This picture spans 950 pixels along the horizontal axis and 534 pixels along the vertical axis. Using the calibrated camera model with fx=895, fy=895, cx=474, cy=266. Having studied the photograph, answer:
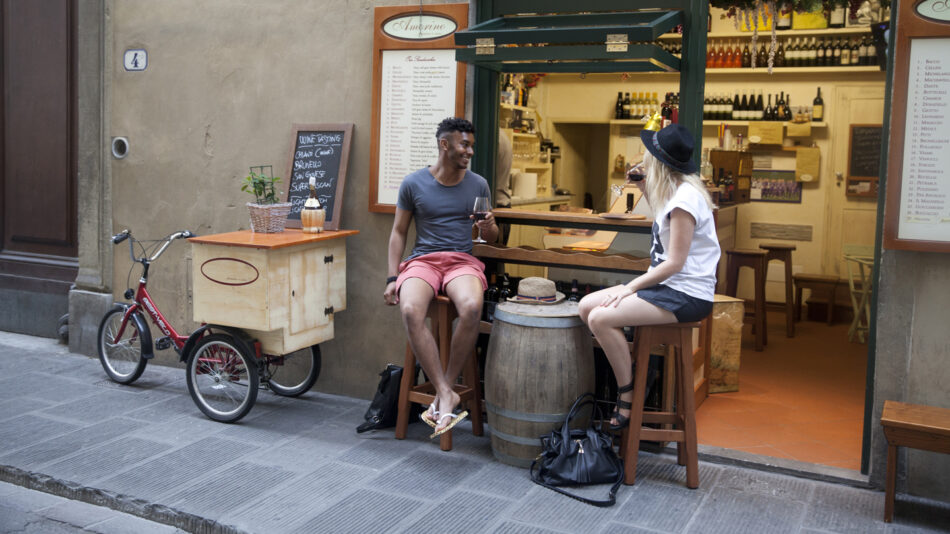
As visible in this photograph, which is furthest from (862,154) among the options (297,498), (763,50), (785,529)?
(297,498)

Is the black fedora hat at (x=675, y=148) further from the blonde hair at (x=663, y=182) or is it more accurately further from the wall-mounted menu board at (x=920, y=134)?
the wall-mounted menu board at (x=920, y=134)

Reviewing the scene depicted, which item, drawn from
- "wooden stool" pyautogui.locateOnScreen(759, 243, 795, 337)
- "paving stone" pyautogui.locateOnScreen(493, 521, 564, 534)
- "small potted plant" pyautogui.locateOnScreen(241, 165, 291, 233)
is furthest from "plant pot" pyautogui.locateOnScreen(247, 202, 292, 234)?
"wooden stool" pyautogui.locateOnScreen(759, 243, 795, 337)

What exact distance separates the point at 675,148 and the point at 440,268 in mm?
1402

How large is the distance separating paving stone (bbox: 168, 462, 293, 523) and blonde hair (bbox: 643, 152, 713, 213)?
2169mm

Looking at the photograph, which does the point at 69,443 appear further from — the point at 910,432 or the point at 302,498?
the point at 910,432

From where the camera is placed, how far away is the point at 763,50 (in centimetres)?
996

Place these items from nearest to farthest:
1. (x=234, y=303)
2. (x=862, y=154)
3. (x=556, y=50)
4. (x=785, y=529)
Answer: (x=785, y=529) < (x=556, y=50) < (x=234, y=303) < (x=862, y=154)

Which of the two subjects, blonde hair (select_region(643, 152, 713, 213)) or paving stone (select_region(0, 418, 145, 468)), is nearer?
blonde hair (select_region(643, 152, 713, 213))

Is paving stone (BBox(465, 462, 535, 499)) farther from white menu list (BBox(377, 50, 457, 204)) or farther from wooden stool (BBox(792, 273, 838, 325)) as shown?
wooden stool (BBox(792, 273, 838, 325))

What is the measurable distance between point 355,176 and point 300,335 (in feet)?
3.57

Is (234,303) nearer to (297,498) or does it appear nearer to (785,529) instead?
(297,498)

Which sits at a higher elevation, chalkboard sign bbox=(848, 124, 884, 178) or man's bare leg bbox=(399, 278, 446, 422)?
chalkboard sign bbox=(848, 124, 884, 178)

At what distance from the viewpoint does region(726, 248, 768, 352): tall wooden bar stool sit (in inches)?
293

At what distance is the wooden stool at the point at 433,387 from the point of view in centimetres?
466
